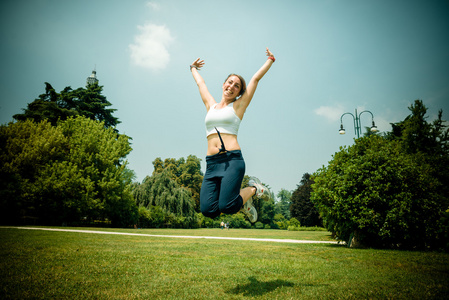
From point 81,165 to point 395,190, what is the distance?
79.4 ft

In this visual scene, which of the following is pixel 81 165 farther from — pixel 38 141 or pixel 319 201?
pixel 319 201

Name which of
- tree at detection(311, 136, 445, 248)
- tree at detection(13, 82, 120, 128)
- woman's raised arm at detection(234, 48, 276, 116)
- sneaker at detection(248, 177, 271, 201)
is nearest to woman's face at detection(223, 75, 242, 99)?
woman's raised arm at detection(234, 48, 276, 116)

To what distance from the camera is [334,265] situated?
591cm

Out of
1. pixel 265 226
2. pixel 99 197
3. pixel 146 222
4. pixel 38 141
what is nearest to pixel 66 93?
pixel 38 141

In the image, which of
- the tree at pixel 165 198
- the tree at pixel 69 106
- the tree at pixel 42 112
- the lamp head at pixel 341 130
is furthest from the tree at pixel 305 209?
the tree at pixel 42 112

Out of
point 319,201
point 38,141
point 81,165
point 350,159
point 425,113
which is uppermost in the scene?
point 425,113

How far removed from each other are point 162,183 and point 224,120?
99.7 ft

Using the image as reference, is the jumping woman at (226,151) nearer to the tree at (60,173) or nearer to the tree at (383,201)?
the tree at (383,201)

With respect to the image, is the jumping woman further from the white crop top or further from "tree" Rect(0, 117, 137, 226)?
"tree" Rect(0, 117, 137, 226)

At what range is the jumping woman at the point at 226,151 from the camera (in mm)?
3623

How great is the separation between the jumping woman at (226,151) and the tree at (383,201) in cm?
711

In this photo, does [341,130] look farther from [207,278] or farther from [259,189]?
[207,278]

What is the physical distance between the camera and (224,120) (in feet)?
12.5

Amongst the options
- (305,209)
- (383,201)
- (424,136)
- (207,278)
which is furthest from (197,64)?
(305,209)
